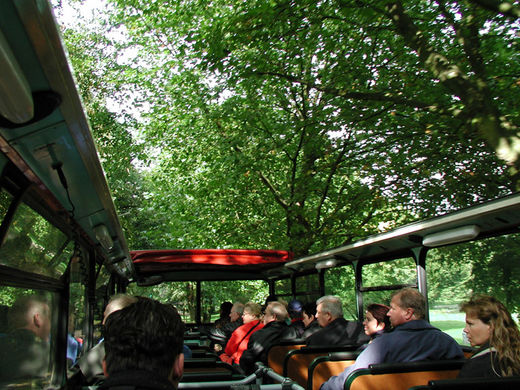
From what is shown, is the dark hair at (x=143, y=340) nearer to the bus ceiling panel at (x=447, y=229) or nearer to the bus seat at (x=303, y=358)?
the bus ceiling panel at (x=447, y=229)

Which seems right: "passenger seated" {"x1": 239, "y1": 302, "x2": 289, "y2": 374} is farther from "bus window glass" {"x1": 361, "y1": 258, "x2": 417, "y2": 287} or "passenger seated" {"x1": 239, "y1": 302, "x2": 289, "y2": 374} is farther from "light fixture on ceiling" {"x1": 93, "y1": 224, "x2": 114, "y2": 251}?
"light fixture on ceiling" {"x1": 93, "y1": 224, "x2": 114, "y2": 251}

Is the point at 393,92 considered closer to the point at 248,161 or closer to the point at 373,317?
the point at 248,161

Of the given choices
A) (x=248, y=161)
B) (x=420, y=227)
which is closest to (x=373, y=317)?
(x=420, y=227)

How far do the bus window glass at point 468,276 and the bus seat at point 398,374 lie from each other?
1122 mm

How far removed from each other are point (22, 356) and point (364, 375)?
2164mm

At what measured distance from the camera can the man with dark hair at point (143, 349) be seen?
1.55 m

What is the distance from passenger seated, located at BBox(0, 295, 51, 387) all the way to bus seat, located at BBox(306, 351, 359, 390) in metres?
2.09

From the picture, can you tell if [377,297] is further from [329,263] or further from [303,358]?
[303,358]

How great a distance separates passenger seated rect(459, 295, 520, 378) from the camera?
3.01 metres

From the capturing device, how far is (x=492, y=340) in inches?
122

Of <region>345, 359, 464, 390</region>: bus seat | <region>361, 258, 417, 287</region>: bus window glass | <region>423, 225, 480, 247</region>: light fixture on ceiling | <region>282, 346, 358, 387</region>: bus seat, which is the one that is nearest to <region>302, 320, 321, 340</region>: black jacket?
<region>361, 258, 417, 287</region>: bus window glass

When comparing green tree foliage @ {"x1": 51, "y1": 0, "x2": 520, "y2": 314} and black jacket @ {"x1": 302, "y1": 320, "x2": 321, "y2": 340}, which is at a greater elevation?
green tree foliage @ {"x1": 51, "y1": 0, "x2": 520, "y2": 314}

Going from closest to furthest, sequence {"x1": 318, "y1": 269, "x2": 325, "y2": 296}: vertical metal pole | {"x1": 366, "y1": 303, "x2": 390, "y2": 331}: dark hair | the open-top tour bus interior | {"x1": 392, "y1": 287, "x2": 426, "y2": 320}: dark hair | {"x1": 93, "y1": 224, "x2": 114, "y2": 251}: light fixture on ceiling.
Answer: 1. the open-top tour bus interior
2. {"x1": 392, "y1": 287, "x2": 426, "y2": 320}: dark hair
3. {"x1": 93, "y1": 224, "x2": 114, "y2": 251}: light fixture on ceiling
4. {"x1": 366, "y1": 303, "x2": 390, "y2": 331}: dark hair
5. {"x1": 318, "y1": 269, "x2": 325, "y2": 296}: vertical metal pole

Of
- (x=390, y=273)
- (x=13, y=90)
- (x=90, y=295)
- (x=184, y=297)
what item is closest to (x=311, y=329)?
(x=390, y=273)
